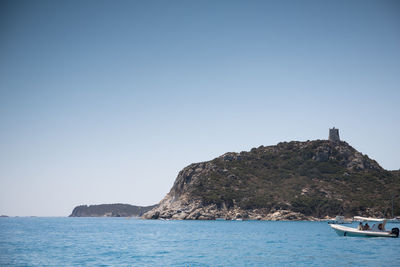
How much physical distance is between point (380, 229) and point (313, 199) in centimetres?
10064

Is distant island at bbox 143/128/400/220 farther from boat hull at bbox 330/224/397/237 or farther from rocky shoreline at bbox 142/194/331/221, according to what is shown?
boat hull at bbox 330/224/397/237

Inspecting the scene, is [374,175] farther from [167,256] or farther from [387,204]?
[167,256]

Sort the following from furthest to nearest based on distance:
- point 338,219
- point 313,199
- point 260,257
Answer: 1. point 313,199
2. point 338,219
3. point 260,257

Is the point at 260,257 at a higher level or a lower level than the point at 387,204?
lower

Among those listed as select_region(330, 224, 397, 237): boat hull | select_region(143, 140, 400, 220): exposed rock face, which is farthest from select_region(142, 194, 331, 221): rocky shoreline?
select_region(330, 224, 397, 237): boat hull

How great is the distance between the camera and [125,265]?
3453 cm

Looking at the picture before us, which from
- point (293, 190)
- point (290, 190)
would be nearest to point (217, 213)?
point (290, 190)

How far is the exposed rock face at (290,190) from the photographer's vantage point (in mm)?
155750

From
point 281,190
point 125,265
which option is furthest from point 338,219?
point 125,265

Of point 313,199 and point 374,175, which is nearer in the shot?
point 313,199

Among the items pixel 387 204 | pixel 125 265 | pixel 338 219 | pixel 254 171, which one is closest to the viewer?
pixel 125 265

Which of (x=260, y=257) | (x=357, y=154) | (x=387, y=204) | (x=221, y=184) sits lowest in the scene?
(x=260, y=257)

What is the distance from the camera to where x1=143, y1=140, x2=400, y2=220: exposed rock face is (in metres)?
156

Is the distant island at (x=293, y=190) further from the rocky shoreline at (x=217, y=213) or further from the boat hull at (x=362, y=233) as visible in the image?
the boat hull at (x=362, y=233)
